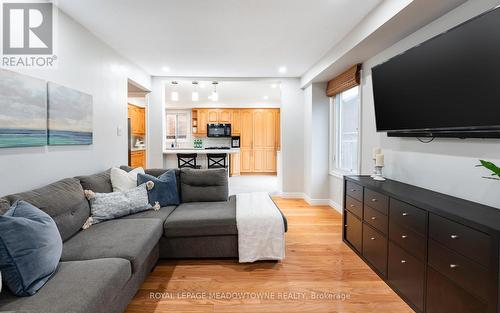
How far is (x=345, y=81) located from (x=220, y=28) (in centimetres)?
209

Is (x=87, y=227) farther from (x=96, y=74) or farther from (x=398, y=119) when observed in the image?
(x=398, y=119)


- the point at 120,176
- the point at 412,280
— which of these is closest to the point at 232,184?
the point at 120,176

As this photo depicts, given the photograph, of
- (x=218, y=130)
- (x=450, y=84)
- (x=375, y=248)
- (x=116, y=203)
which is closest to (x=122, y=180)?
(x=116, y=203)

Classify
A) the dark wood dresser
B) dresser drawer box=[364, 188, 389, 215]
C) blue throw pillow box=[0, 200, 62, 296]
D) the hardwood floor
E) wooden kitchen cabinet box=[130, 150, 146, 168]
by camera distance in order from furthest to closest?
wooden kitchen cabinet box=[130, 150, 146, 168], dresser drawer box=[364, 188, 389, 215], the hardwood floor, the dark wood dresser, blue throw pillow box=[0, 200, 62, 296]

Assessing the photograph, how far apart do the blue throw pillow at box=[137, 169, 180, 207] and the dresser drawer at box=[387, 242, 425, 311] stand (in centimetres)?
235

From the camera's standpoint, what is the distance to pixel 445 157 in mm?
2250

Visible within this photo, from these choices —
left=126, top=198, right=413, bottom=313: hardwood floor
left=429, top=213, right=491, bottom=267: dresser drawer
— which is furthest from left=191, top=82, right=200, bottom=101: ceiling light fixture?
left=429, top=213, right=491, bottom=267: dresser drawer

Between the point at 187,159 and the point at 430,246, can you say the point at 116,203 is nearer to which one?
the point at 430,246

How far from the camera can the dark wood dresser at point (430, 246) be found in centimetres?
144

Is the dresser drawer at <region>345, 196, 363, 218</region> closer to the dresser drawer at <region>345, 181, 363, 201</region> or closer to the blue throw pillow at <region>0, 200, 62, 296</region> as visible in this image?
the dresser drawer at <region>345, 181, 363, 201</region>

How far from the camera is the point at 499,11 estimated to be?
60.1 inches

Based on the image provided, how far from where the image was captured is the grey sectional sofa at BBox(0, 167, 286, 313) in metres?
1.36

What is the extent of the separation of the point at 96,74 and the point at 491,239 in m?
3.89

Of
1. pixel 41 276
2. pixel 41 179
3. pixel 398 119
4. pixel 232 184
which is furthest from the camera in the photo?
pixel 232 184
